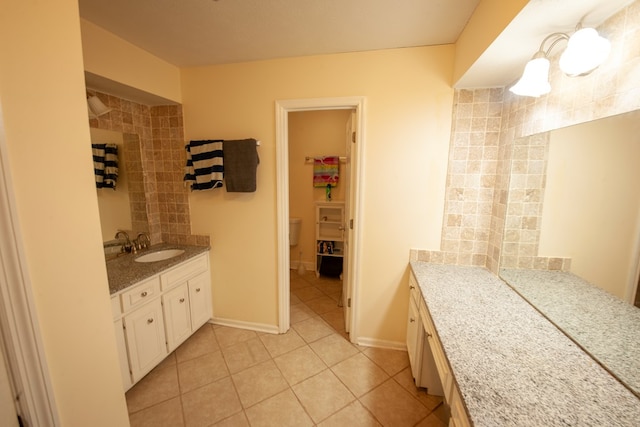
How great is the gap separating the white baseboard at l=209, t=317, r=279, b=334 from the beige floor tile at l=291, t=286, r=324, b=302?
2.15 ft

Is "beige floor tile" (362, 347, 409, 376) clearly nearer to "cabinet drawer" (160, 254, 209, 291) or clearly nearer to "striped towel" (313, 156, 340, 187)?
"cabinet drawer" (160, 254, 209, 291)

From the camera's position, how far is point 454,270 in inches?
66.7

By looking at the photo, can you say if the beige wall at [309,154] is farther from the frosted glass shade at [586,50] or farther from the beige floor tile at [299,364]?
the frosted glass shade at [586,50]

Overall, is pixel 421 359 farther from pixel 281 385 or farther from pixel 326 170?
pixel 326 170

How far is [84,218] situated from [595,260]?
1889mm

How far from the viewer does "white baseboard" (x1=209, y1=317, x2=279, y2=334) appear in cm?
223

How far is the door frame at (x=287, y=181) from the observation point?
1.82 m

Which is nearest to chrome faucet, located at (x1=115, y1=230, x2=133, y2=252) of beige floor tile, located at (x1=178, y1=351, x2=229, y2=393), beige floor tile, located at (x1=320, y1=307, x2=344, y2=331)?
beige floor tile, located at (x1=178, y1=351, x2=229, y2=393)

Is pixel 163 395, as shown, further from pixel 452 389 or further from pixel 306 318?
pixel 452 389

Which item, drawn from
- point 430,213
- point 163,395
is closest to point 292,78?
point 430,213

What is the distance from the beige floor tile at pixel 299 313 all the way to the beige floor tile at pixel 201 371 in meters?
0.73

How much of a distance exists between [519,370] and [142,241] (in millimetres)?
2611

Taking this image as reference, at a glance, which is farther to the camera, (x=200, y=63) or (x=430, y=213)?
(x=200, y=63)

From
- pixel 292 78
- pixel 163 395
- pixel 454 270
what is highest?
pixel 292 78
